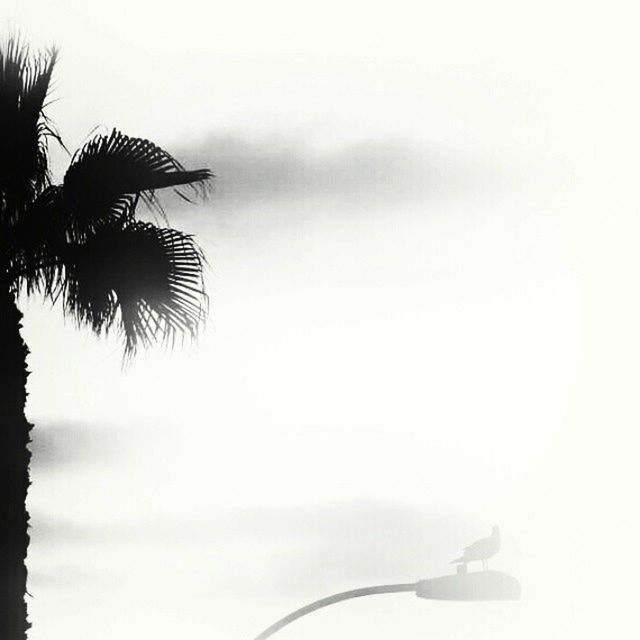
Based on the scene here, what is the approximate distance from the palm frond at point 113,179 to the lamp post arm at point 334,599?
3689mm

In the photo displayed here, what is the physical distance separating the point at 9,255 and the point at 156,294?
1280mm

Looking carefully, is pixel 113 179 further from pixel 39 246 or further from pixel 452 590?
pixel 452 590

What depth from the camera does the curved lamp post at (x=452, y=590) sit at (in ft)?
40.1

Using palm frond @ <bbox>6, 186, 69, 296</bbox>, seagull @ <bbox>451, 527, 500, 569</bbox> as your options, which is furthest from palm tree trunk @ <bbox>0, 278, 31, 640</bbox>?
seagull @ <bbox>451, 527, 500, 569</bbox>

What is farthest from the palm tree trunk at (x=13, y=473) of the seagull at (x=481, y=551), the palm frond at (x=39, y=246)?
the seagull at (x=481, y=551)

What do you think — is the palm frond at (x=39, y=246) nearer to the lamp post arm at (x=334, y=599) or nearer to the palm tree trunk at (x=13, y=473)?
the palm tree trunk at (x=13, y=473)

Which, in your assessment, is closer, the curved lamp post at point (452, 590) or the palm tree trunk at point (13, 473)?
the curved lamp post at point (452, 590)

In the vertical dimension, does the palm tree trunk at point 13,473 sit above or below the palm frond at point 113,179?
below

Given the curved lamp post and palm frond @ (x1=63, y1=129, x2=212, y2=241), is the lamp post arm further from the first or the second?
palm frond @ (x1=63, y1=129, x2=212, y2=241)

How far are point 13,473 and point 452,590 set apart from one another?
363 cm

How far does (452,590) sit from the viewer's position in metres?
12.3

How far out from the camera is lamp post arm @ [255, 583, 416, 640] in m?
12.3

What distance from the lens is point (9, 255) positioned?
13.4m

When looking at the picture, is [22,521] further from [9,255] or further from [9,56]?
[9,56]
